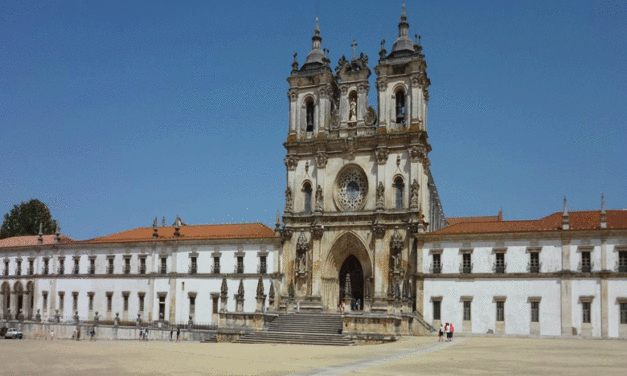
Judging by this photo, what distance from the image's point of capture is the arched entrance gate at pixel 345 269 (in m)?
53.3

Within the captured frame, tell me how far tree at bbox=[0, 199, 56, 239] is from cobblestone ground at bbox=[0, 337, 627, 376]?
205ft

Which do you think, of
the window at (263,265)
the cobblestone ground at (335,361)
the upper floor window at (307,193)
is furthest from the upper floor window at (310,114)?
the cobblestone ground at (335,361)

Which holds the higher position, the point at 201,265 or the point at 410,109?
the point at 410,109

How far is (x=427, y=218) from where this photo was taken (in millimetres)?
55094

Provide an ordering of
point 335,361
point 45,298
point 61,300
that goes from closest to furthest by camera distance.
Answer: point 335,361, point 61,300, point 45,298

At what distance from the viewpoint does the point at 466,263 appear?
49.3 metres

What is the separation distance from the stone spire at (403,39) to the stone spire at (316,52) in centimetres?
646

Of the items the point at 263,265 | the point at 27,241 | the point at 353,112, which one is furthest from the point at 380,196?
the point at 27,241

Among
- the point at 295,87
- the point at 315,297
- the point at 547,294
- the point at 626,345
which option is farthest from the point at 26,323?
the point at 626,345

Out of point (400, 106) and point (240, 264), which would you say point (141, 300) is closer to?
point (240, 264)

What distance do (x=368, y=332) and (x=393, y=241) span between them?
31.6 feet

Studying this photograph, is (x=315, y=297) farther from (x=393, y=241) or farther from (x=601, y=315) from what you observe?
(x=601, y=315)

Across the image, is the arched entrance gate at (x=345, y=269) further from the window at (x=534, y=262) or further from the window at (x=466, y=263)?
the window at (x=534, y=262)

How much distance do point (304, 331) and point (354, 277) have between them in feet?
32.5
